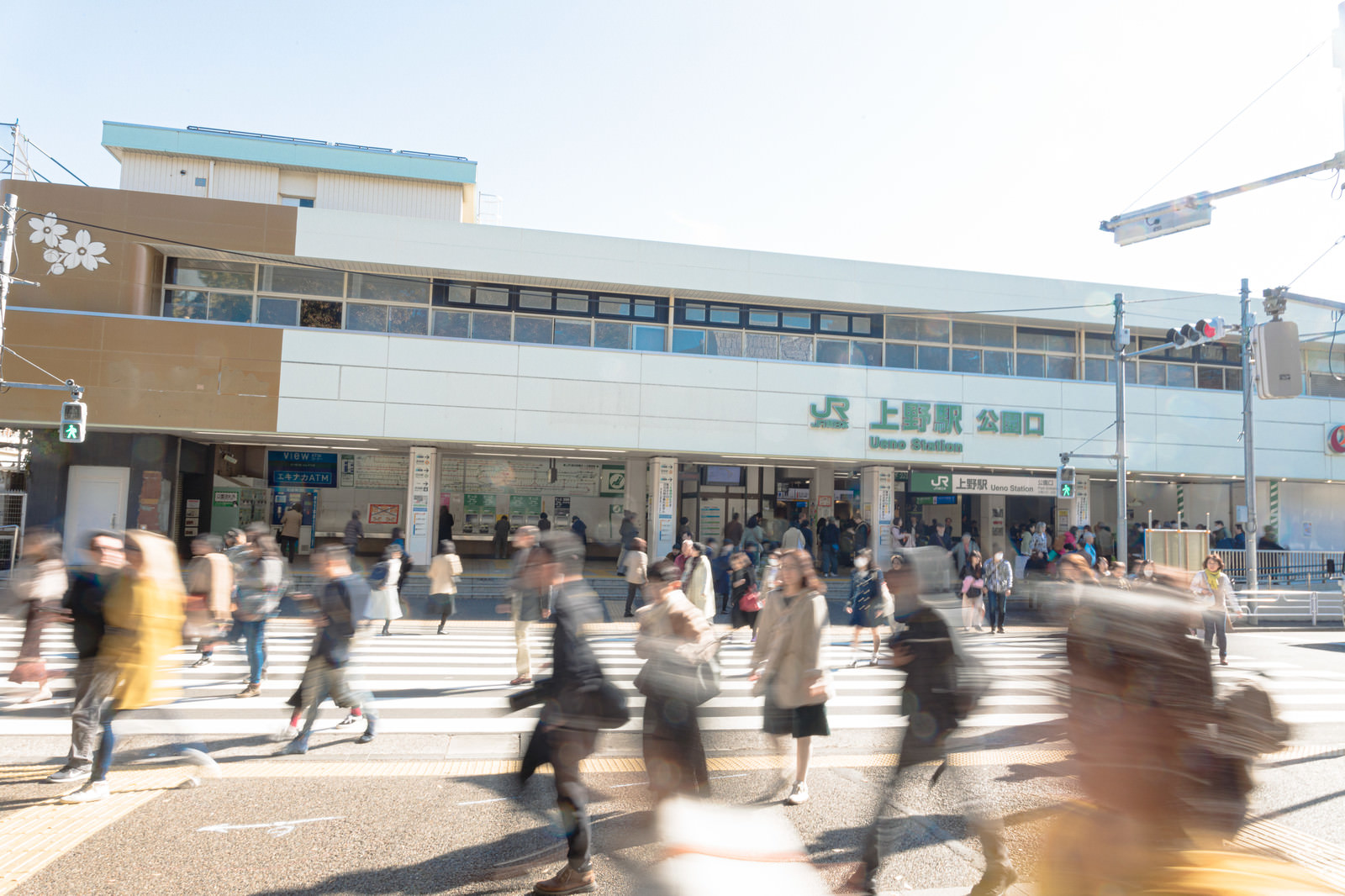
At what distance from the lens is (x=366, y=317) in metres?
20.2

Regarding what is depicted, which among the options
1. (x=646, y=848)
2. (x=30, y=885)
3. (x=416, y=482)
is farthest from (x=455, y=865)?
(x=416, y=482)

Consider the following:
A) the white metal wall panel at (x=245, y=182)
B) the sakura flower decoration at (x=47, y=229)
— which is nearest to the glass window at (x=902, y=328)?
the white metal wall panel at (x=245, y=182)

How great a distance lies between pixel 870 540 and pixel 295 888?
65.6ft

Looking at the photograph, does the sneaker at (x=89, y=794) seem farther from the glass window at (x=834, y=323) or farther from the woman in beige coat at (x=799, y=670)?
the glass window at (x=834, y=323)

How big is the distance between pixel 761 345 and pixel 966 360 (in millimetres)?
6407

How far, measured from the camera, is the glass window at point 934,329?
23250mm

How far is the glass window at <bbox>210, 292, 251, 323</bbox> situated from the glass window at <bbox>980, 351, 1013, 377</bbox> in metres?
20.5

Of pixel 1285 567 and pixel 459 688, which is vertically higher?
pixel 1285 567

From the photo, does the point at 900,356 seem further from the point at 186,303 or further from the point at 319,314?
the point at 186,303

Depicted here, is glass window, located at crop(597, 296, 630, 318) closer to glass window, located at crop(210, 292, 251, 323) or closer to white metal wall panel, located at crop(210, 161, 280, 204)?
glass window, located at crop(210, 292, 251, 323)

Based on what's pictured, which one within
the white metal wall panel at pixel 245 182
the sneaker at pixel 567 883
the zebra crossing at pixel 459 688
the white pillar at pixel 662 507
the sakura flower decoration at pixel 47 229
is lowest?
the zebra crossing at pixel 459 688

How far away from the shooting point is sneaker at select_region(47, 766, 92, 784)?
5355 millimetres

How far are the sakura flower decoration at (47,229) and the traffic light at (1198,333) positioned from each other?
24.8 m

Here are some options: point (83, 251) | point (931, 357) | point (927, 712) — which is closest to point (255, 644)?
point (927, 712)
